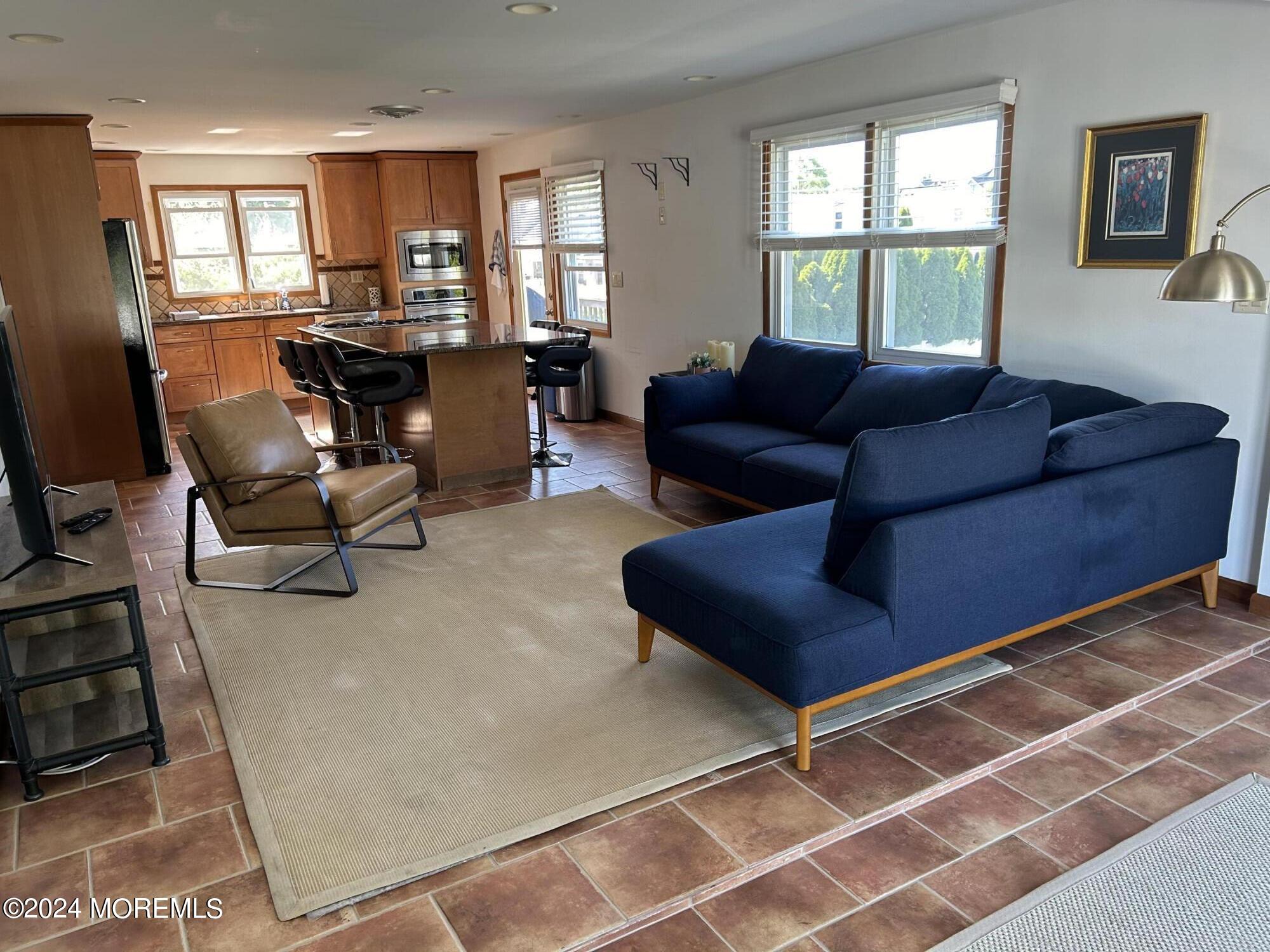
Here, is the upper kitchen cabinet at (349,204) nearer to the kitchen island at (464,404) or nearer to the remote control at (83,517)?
the kitchen island at (464,404)

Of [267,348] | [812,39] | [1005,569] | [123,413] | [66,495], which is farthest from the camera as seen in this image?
[267,348]

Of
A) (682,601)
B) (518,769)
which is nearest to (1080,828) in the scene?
(682,601)

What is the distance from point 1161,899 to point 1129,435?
1581 mm

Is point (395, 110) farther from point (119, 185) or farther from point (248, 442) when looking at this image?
point (119, 185)

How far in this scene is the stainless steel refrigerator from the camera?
6.25 meters

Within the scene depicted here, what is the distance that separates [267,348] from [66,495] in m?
5.68

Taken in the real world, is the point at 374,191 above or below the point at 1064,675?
above

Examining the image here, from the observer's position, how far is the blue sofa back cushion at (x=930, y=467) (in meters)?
2.61

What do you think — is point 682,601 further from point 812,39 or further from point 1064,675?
point 812,39

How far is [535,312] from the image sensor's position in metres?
9.30

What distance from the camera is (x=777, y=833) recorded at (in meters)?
2.37

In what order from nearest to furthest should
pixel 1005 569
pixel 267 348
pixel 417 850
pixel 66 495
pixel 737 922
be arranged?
pixel 737 922, pixel 417 850, pixel 1005 569, pixel 66 495, pixel 267 348

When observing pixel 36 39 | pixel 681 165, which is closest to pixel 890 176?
pixel 681 165

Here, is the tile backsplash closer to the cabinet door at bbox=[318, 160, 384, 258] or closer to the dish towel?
the cabinet door at bbox=[318, 160, 384, 258]
